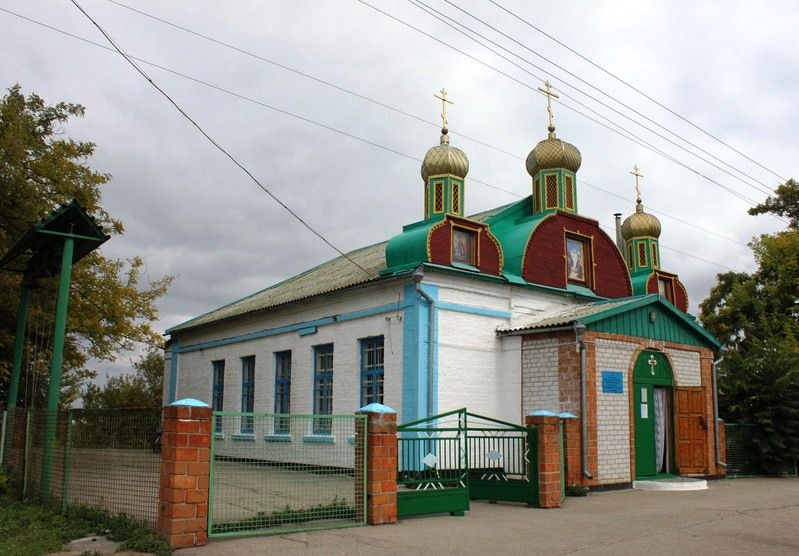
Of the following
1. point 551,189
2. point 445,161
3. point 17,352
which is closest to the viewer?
point 17,352

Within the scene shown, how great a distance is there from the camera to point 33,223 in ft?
64.9

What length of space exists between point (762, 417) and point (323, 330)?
11242 mm

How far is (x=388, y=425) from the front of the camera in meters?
10.2

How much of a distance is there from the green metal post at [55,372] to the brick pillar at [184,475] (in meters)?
2.93

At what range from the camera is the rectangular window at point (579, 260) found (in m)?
19.7

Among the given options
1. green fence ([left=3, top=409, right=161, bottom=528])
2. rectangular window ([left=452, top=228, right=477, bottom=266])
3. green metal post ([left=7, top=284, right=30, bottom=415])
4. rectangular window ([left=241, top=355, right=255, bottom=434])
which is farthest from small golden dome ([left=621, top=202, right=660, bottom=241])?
green fence ([left=3, top=409, right=161, bottom=528])

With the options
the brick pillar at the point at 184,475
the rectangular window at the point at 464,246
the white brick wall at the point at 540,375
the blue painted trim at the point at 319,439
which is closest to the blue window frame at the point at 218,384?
the blue painted trim at the point at 319,439

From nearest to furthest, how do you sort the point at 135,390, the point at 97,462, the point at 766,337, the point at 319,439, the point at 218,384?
the point at 97,462 → the point at 319,439 → the point at 218,384 → the point at 766,337 → the point at 135,390

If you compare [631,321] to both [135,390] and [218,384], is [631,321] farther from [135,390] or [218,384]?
[135,390]

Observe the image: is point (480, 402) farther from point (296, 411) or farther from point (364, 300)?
point (296, 411)

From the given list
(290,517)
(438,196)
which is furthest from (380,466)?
(438,196)

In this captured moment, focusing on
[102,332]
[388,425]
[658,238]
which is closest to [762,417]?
[658,238]

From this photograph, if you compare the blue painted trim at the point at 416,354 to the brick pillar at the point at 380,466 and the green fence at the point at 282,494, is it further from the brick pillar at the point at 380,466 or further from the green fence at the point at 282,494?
the brick pillar at the point at 380,466

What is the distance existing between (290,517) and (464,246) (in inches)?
355
